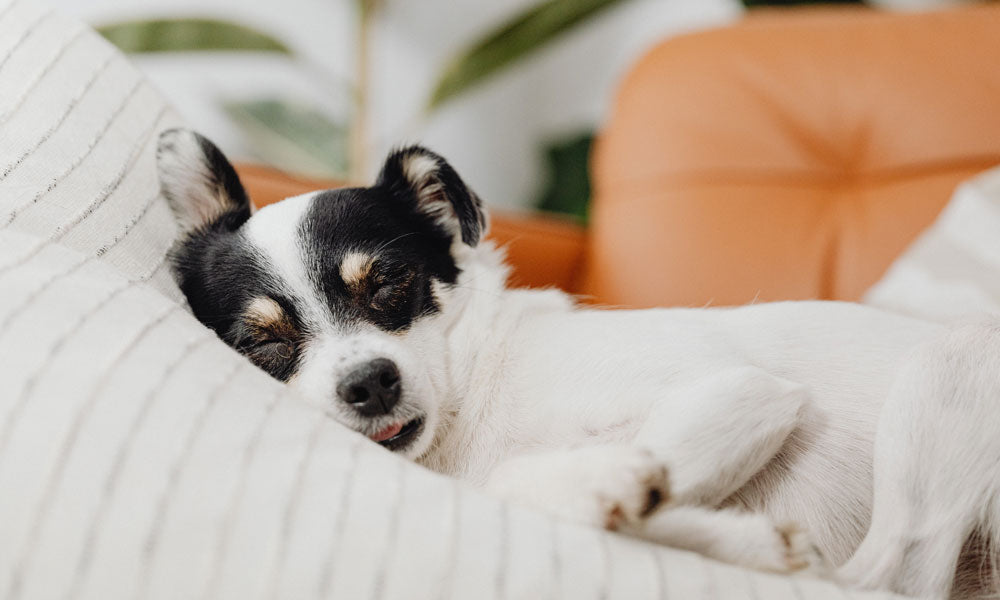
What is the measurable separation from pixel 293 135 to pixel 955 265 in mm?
2085

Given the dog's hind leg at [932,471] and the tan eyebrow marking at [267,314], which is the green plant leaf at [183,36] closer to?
the tan eyebrow marking at [267,314]

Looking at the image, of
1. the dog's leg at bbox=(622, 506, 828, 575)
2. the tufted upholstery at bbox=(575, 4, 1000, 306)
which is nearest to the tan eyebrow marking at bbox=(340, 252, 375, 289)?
the dog's leg at bbox=(622, 506, 828, 575)

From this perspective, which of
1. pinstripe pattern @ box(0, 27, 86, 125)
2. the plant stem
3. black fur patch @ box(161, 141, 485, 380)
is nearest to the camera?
pinstripe pattern @ box(0, 27, 86, 125)

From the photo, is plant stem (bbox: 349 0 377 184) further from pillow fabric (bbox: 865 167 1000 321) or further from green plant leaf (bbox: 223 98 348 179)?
pillow fabric (bbox: 865 167 1000 321)

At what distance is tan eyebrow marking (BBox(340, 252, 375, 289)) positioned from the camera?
3.42 feet

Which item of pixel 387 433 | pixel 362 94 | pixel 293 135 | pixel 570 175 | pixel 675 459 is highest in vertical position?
pixel 675 459

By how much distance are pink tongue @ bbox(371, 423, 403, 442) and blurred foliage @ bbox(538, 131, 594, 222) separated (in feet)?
6.51

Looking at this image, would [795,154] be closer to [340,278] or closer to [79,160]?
[340,278]

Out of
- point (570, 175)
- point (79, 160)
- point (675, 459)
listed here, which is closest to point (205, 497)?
point (675, 459)

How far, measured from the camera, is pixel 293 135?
107 inches

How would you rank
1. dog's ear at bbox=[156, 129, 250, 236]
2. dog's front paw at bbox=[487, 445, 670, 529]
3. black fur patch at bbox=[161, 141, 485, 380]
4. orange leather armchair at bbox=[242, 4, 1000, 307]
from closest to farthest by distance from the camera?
dog's front paw at bbox=[487, 445, 670, 529]
black fur patch at bbox=[161, 141, 485, 380]
dog's ear at bbox=[156, 129, 250, 236]
orange leather armchair at bbox=[242, 4, 1000, 307]

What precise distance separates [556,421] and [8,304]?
593 millimetres

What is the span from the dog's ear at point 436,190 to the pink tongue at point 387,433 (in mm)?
327

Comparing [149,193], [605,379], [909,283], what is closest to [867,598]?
[605,379]
